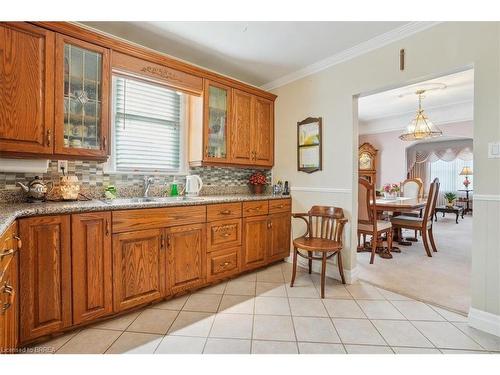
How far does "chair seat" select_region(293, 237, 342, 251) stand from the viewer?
2391 millimetres

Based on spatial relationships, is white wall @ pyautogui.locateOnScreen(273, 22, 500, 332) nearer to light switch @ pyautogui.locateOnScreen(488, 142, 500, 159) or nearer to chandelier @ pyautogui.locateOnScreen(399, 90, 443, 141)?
light switch @ pyautogui.locateOnScreen(488, 142, 500, 159)

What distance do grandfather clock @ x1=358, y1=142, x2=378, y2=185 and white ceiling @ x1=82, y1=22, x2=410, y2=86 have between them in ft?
15.8

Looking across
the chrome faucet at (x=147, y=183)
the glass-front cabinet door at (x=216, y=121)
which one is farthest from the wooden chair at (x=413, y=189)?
Answer: the chrome faucet at (x=147, y=183)

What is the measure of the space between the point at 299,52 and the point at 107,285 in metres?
2.84

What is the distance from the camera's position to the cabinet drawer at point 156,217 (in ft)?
6.19

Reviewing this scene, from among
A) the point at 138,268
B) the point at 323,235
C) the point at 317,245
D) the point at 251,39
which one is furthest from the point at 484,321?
the point at 251,39

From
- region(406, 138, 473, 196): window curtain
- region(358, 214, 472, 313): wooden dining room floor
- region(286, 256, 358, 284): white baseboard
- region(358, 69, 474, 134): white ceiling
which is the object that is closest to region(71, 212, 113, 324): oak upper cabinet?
region(286, 256, 358, 284): white baseboard

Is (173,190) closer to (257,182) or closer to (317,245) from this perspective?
(257,182)

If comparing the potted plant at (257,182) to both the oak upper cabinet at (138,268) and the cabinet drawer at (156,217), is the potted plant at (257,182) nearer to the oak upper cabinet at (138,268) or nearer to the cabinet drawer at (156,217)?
the cabinet drawer at (156,217)

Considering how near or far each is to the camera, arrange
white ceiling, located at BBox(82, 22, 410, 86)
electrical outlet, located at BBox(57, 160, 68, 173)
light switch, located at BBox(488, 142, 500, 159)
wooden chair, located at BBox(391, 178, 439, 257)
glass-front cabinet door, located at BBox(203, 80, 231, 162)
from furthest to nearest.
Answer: wooden chair, located at BBox(391, 178, 439, 257), glass-front cabinet door, located at BBox(203, 80, 231, 162), white ceiling, located at BBox(82, 22, 410, 86), electrical outlet, located at BBox(57, 160, 68, 173), light switch, located at BBox(488, 142, 500, 159)

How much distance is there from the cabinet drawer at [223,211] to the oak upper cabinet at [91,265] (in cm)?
91
